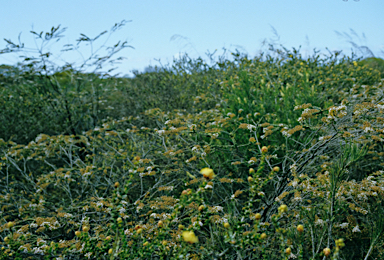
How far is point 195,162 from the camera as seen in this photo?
3.53 metres

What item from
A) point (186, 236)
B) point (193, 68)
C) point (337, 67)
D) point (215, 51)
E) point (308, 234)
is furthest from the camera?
point (193, 68)

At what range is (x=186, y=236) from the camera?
1.25 metres

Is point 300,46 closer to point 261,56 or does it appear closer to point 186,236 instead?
point 261,56

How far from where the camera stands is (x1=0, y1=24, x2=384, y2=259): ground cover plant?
1795 mm

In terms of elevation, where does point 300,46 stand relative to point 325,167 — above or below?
above

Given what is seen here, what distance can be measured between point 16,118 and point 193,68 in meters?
4.09

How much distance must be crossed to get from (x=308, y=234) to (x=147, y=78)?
219 inches

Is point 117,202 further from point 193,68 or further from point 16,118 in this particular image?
point 193,68

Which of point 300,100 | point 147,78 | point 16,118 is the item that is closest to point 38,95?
point 16,118

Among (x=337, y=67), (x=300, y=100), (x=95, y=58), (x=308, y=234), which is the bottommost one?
(x=308, y=234)

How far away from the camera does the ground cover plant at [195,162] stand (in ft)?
5.89

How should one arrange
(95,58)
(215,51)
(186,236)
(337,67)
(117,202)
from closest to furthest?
(186,236), (117,202), (95,58), (337,67), (215,51)

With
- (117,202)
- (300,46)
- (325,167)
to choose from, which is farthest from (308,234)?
(300,46)

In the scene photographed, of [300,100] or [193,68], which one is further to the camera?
[193,68]
